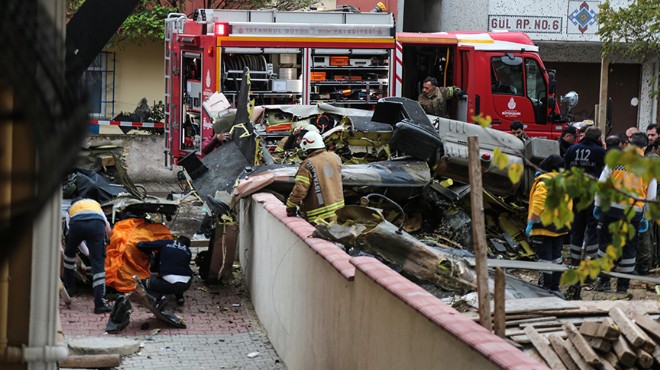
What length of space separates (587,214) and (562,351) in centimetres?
614

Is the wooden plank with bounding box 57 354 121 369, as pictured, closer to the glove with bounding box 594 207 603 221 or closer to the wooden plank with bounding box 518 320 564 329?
the wooden plank with bounding box 518 320 564 329

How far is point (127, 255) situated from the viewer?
39.9 feet

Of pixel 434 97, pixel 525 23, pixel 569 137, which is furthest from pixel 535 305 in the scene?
pixel 525 23

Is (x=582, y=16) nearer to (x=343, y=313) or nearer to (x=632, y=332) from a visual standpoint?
(x=343, y=313)

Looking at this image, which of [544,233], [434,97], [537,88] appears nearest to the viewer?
[544,233]

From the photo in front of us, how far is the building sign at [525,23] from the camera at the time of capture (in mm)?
25703

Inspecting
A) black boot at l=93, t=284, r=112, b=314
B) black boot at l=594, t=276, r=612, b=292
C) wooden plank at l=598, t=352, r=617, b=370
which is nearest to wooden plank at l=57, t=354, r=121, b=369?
black boot at l=93, t=284, r=112, b=314

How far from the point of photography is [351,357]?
7.59 meters

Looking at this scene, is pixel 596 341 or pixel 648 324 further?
pixel 648 324

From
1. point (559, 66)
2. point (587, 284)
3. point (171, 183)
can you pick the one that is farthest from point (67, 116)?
point (559, 66)

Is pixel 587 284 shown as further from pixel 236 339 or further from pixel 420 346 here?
pixel 420 346

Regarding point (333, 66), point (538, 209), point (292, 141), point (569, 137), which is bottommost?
point (538, 209)

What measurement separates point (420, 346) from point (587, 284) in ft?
19.7

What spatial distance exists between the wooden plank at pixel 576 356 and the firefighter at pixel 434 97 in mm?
13140
